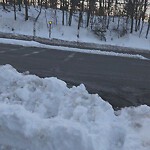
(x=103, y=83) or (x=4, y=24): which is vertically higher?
(x=103, y=83)

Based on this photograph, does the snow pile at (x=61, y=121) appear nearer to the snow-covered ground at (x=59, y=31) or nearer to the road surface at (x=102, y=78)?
the road surface at (x=102, y=78)

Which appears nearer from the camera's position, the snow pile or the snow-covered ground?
the snow pile

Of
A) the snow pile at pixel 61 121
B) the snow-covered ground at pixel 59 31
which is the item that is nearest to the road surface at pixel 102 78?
the snow pile at pixel 61 121

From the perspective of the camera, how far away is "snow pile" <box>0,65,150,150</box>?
5.74 metres

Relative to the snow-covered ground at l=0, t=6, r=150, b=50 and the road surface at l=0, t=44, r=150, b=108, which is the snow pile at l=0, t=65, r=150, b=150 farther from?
the snow-covered ground at l=0, t=6, r=150, b=50

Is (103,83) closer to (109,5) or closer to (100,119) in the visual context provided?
(100,119)

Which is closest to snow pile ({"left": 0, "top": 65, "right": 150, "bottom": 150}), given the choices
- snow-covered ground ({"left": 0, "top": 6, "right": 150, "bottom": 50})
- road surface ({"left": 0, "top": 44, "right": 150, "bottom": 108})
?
road surface ({"left": 0, "top": 44, "right": 150, "bottom": 108})

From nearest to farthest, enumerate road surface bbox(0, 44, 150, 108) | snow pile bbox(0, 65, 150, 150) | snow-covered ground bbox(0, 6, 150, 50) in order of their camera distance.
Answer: snow pile bbox(0, 65, 150, 150), road surface bbox(0, 44, 150, 108), snow-covered ground bbox(0, 6, 150, 50)

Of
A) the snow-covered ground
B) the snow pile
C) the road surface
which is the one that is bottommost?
the snow-covered ground

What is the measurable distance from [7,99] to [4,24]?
124 feet

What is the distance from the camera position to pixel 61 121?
20.0ft

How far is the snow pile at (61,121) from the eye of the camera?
18.8ft

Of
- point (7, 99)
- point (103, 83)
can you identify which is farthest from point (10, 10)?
point (7, 99)

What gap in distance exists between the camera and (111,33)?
4550 centimetres
